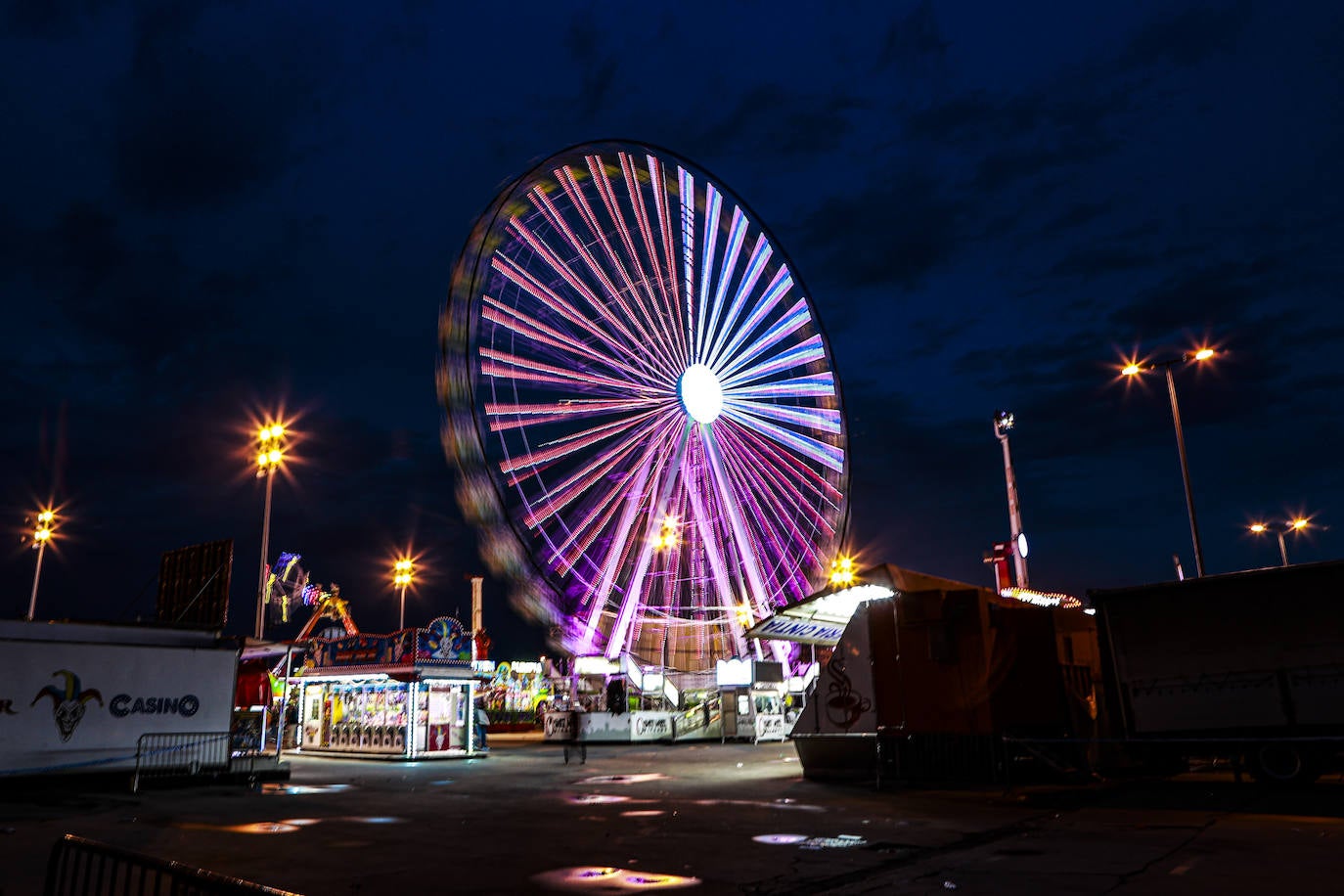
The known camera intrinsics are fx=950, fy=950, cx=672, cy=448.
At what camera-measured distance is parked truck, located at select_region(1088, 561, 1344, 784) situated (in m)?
13.5

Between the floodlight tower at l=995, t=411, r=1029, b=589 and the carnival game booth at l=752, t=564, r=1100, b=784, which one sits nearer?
the carnival game booth at l=752, t=564, r=1100, b=784

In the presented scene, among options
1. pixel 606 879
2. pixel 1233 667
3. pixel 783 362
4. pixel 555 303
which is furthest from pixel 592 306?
pixel 606 879

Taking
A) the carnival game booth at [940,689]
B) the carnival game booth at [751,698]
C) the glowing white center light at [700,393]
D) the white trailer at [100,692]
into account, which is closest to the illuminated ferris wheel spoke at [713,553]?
the glowing white center light at [700,393]

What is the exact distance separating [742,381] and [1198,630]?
19.2 meters

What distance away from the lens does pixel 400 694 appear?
27.6 m

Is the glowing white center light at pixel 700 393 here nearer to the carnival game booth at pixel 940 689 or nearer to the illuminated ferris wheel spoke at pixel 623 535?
the illuminated ferris wheel spoke at pixel 623 535

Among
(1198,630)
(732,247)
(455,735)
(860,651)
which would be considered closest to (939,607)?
(860,651)

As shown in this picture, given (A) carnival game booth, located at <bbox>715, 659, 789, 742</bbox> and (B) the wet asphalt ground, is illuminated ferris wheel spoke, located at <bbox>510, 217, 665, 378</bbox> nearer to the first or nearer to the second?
(A) carnival game booth, located at <bbox>715, 659, 789, 742</bbox>

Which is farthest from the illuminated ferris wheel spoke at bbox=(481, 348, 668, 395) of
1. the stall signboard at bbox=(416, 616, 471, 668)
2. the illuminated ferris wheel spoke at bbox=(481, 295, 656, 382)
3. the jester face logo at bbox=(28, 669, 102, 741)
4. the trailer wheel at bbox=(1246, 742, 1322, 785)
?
the trailer wheel at bbox=(1246, 742, 1322, 785)

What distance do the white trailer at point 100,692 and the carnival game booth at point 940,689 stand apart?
40.8 feet

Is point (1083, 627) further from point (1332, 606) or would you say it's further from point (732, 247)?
point (732, 247)

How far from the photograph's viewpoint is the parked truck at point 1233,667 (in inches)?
531

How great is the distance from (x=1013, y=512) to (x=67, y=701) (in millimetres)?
23857

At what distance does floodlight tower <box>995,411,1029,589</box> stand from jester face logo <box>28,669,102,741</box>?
76.4 feet
